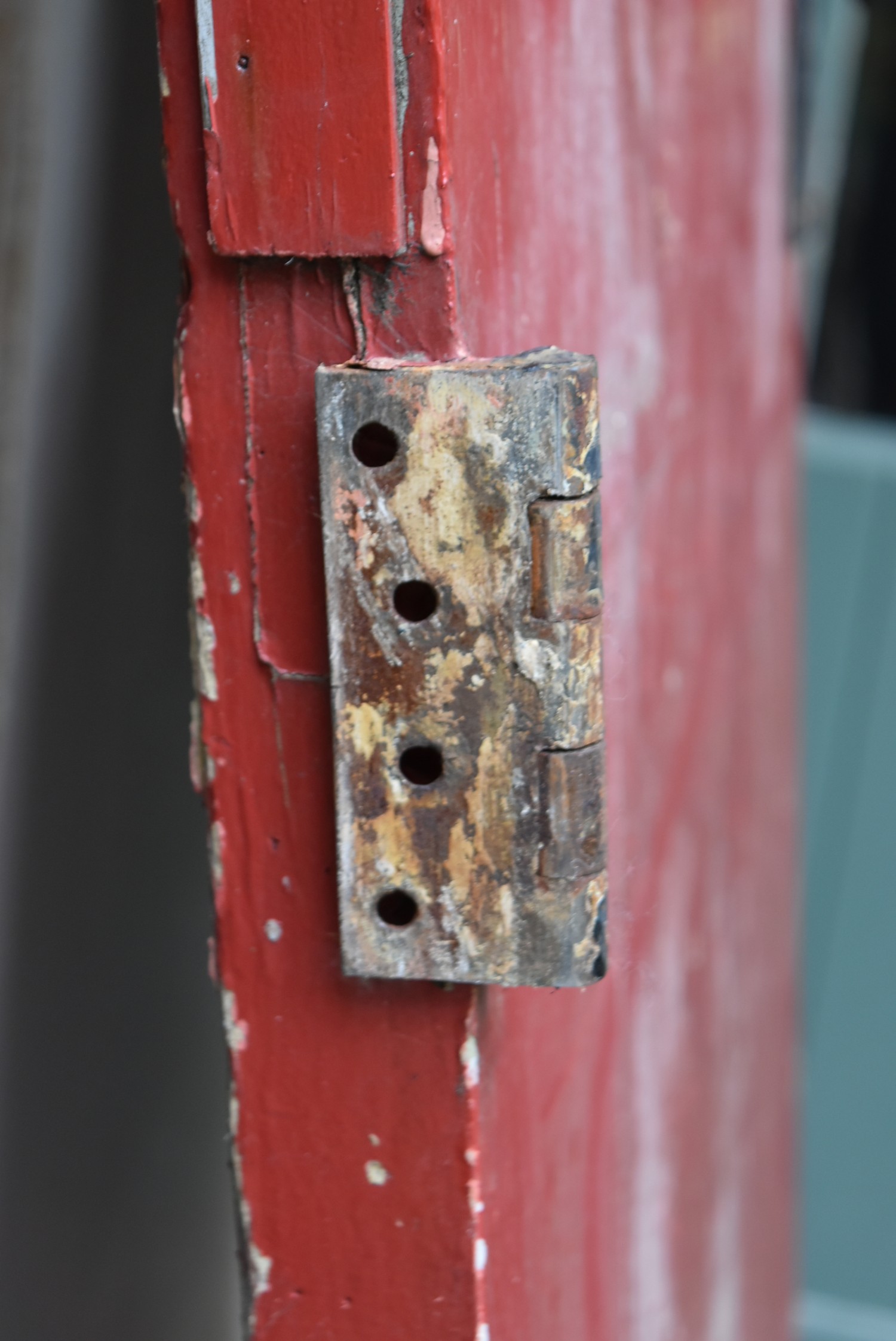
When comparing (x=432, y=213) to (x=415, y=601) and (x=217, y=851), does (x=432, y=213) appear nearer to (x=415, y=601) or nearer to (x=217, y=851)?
(x=415, y=601)

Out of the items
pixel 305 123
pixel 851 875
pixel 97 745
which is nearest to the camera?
pixel 305 123

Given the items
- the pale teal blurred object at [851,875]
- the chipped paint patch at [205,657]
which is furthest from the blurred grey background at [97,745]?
the pale teal blurred object at [851,875]

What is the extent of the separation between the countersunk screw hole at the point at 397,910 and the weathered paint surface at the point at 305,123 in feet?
0.69

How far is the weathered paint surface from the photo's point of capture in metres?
0.36

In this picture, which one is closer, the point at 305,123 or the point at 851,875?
the point at 305,123

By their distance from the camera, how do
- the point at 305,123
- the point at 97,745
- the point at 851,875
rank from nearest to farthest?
the point at 305,123
the point at 97,745
the point at 851,875

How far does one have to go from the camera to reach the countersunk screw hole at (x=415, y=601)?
38 centimetres

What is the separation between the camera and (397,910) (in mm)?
407

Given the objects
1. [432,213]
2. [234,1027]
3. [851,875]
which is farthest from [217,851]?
[851,875]

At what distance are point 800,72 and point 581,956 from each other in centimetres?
166

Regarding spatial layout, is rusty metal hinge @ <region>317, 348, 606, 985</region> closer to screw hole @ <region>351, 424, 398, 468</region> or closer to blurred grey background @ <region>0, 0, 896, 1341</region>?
screw hole @ <region>351, 424, 398, 468</region>

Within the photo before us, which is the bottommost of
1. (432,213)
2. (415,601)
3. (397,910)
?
(397,910)

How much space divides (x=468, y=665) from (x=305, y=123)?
0.17m

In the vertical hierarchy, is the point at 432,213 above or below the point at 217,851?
above
